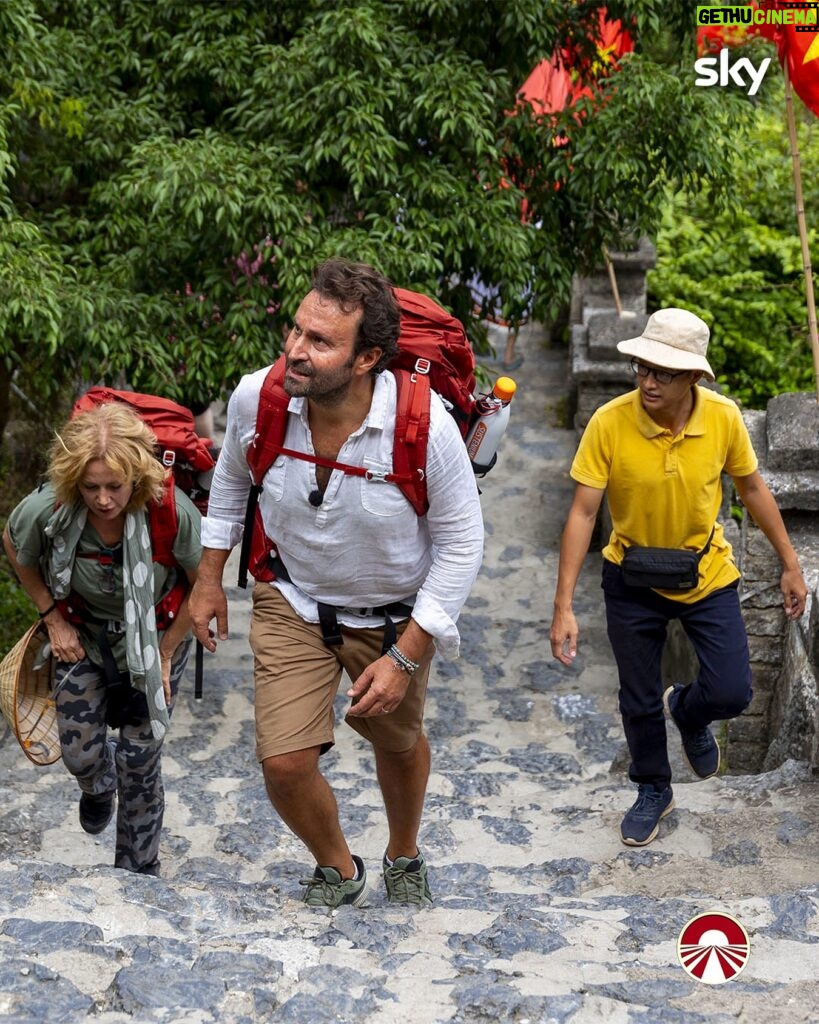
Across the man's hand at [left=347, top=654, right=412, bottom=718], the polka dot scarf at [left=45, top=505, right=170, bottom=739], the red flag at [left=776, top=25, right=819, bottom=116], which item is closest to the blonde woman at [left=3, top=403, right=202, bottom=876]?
the polka dot scarf at [left=45, top=505, right=170, bottom=739]

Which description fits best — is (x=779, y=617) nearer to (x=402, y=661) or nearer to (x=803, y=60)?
(x=803, y=60)

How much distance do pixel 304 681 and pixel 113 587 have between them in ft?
2.42

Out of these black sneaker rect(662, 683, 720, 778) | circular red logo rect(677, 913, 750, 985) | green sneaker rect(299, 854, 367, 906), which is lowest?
green sneaker rect(299, 854, 367, 906)

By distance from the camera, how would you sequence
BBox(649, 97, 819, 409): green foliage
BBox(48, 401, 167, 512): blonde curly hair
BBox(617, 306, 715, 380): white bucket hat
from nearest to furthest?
BBox(48, 401, 167, 512): blonde curly hair
BBox(617, 306, 715, 380): white bucket hat
BBox(649, 97, 819, 409): green foliage

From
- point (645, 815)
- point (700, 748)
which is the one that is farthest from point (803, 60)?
point (645, 815)

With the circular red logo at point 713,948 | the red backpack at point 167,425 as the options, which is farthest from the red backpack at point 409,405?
the circular red logo at point 713,948

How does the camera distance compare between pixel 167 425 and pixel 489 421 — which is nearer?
pixel 489 421

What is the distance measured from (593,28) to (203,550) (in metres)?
4.13

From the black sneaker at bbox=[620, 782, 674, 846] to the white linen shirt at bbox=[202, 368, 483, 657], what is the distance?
1.51 metres

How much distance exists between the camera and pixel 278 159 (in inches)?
262

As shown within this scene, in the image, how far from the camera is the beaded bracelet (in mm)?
3957

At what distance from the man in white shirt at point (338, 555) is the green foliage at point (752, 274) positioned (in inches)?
229

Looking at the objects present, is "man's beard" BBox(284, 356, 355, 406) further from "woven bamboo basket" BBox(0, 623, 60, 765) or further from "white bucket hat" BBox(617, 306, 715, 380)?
"woven bamboo basket" BBox(0, 623, 60, 765)

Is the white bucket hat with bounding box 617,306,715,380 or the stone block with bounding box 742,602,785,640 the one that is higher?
the white bucket hat with bounding box 617,306,715,380
